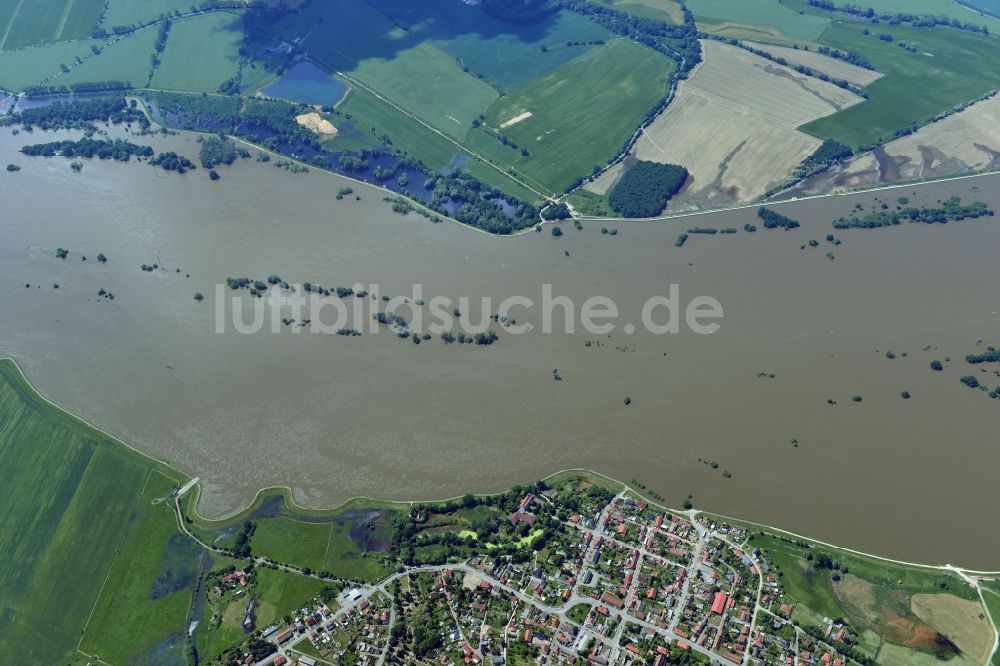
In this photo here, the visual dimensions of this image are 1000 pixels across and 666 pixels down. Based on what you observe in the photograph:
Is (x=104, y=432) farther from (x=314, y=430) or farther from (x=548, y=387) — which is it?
(x=548, y=387)

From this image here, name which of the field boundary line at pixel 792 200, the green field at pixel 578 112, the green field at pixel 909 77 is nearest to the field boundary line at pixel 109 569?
the field boundary line at pixel 792 200

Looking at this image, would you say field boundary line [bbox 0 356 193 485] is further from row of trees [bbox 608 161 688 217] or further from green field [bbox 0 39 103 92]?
green field [bbox 0 39 103 92]

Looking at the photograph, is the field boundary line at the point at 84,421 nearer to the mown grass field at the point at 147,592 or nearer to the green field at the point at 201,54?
the mown grass field at the point at 147,592

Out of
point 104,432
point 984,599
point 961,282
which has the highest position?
point 961,282

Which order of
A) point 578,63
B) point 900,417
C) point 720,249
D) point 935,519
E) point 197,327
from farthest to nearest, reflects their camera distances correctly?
point 578,63 < point 720,249 < point 197,327 < point 900,417 < point 935,519

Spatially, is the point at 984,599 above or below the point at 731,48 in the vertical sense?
below

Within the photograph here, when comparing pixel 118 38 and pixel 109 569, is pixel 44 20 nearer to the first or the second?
pixel 118 38

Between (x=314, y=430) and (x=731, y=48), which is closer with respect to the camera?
(x=314, y=430)

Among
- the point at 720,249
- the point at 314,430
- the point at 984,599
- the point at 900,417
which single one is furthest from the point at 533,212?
the point at 984,599

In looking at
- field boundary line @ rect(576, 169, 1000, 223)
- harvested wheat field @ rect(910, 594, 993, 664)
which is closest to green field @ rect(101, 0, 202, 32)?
field boundary line @ rect(576, 169, 1000, 223)
